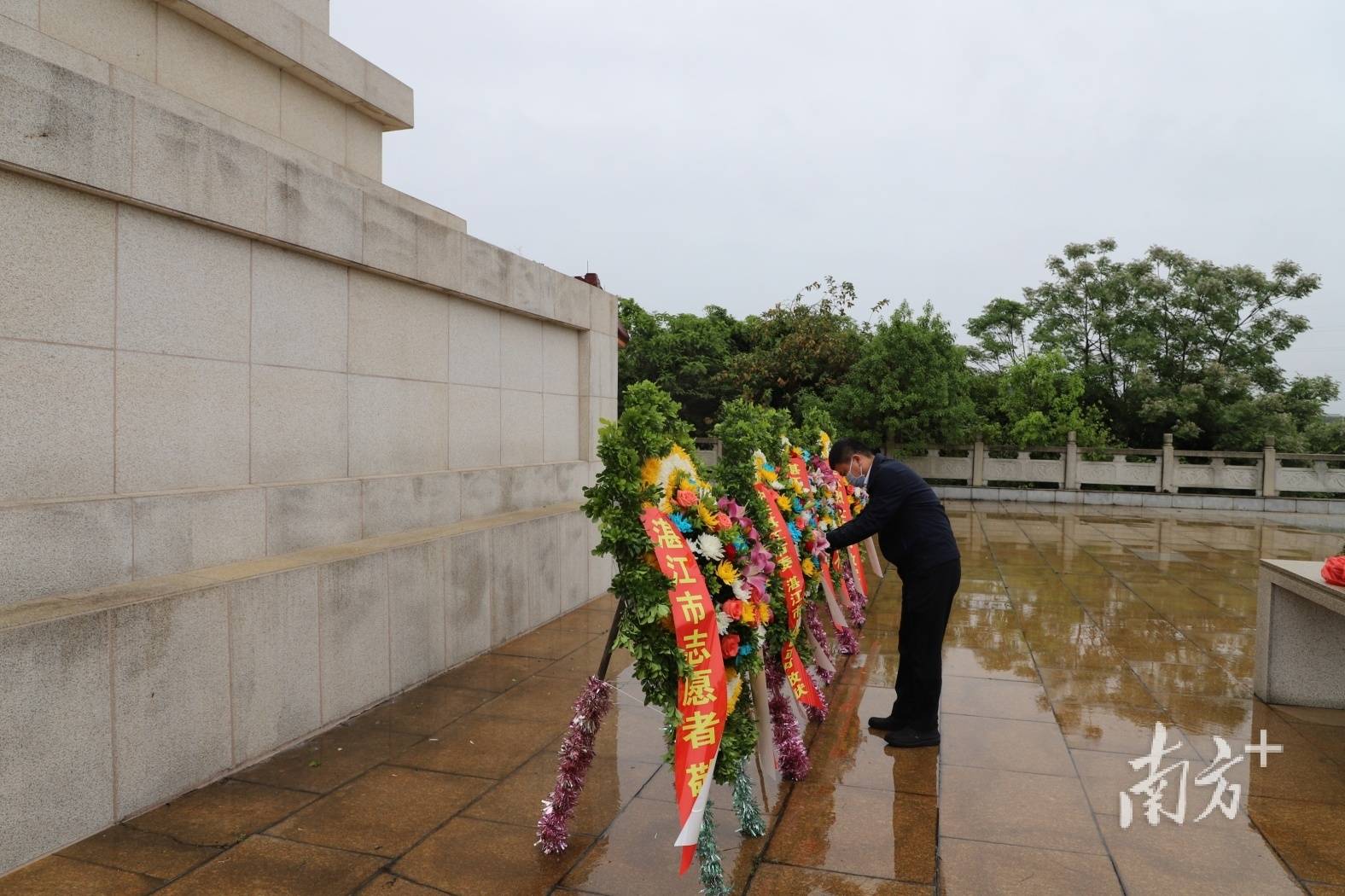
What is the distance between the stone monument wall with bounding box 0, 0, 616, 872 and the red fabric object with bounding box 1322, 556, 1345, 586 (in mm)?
5148

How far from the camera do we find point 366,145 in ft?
25.6

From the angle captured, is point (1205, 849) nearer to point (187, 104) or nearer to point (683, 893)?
point (683, 893)

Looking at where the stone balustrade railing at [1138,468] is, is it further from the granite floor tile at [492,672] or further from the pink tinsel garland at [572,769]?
the pink tinsel garland at [572,769]

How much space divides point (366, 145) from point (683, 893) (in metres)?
6.90

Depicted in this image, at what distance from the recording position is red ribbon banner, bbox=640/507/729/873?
124 inches

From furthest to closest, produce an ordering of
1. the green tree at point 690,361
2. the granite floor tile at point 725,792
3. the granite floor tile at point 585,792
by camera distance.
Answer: the green tree at point 690,361, the granite floor tile at point 725,792, the granite floor tile at point 585,792

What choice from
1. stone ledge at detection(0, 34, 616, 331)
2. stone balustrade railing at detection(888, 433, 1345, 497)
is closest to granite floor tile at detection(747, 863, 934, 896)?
stone ledge at detection(0, 34, 616, 331)

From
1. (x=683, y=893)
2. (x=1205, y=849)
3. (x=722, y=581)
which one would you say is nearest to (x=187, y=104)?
(x=722, y=581)

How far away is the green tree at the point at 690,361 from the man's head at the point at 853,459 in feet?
72.9

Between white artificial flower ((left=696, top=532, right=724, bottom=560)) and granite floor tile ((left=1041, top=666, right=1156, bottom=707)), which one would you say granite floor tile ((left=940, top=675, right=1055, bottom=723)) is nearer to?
granite floor tile ((left=1041, top=666, right=1156, bottom=707))

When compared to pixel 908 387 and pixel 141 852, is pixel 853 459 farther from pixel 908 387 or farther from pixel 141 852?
pixel 908 387

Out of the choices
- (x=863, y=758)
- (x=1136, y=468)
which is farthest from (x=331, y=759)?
(x=1136, y=468)

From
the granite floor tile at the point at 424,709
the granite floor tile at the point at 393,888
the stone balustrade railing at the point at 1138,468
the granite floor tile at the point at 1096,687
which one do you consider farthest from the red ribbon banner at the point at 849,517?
the stone balustrade railing at the point at 1138,468

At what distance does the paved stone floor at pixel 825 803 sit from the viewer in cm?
323
